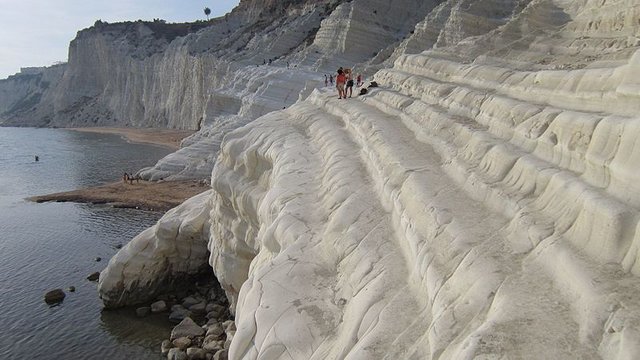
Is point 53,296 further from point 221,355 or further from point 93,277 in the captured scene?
point 221,355

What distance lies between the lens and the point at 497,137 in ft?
26.5

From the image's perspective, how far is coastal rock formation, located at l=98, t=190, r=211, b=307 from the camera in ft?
57.2

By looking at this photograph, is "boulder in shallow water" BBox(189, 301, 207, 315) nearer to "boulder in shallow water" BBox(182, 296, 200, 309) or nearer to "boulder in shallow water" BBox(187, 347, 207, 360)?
"boulder in shallow water" BBox(182, 296, 200, 309)

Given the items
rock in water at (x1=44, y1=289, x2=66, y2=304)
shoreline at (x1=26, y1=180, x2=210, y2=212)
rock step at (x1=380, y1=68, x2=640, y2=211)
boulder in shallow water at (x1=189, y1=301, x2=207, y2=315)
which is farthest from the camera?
shoreline at (x1=26, y1=180, x2=210, y2=212)

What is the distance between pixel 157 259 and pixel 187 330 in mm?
3466

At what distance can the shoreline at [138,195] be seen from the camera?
31.1 metres

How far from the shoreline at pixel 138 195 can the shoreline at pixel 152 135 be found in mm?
21326

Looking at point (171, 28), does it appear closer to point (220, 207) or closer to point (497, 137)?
point (220, 207)

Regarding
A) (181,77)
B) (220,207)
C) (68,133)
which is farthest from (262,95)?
(68,133)

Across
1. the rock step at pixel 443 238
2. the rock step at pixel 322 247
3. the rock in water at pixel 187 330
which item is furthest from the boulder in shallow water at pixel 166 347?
the rock step at pixel 443 238

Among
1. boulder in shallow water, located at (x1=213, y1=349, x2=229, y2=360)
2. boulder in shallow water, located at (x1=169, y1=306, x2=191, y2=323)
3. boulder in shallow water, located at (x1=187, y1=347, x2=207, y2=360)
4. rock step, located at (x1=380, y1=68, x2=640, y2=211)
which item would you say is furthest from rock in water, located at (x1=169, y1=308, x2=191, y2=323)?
rock step, located at (x1=380, y1=68, x2=640, y2=211)

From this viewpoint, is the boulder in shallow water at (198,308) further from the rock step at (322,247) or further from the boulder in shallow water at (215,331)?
the rock step at (322,247)

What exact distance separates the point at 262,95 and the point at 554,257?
3650cm

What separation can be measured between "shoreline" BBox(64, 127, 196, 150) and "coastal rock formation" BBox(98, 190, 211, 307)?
4028 centimetres
